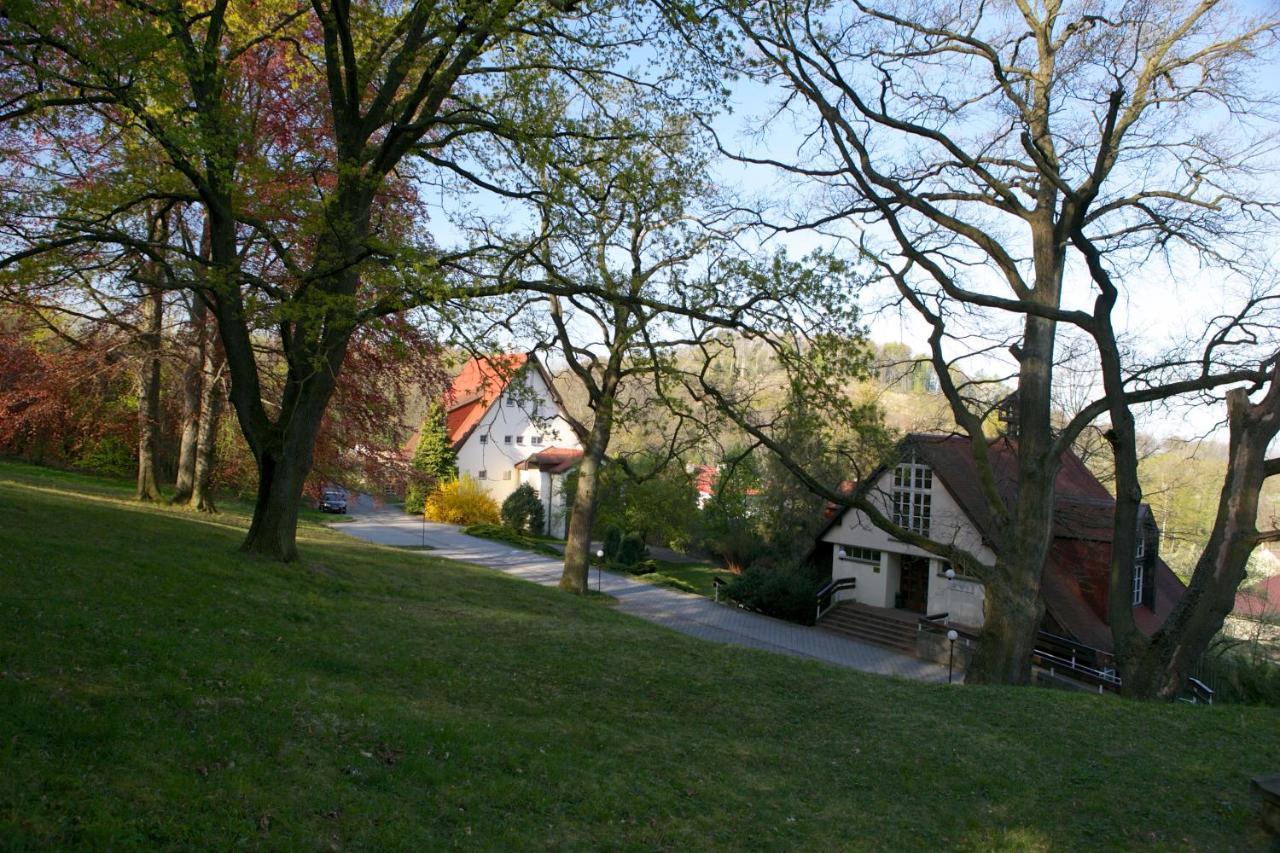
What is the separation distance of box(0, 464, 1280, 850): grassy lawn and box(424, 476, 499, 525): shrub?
119 feet

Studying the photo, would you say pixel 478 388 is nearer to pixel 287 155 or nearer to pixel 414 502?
pixel 287 155

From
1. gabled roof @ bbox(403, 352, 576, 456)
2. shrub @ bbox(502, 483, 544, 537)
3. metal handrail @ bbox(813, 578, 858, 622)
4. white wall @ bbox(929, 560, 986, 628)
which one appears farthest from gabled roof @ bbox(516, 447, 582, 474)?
white wall @ bbox(929, 560, 986, 628)

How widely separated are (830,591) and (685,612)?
5969 millimetres

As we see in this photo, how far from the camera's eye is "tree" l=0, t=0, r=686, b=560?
364 inches

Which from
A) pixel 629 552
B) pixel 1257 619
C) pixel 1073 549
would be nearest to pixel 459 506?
pixel 629 552

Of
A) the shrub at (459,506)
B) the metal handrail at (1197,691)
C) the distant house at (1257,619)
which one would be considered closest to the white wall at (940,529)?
the metal handrail at (1197,691)

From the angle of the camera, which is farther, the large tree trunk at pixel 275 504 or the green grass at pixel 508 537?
the green grass at pixel 508 537

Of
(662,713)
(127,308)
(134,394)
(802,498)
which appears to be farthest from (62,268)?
(802,498)

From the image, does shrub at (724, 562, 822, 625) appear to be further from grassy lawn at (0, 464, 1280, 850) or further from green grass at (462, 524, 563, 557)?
grassy lawn at (0, 464, 1280, 850)

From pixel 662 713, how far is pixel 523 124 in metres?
7.47

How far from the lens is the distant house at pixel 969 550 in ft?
80.9

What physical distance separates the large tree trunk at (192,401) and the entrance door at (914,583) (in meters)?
22.9

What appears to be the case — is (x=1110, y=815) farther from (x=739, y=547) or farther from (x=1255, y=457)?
(x=739, y=547)

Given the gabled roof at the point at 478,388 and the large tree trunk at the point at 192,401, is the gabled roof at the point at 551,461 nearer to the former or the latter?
the gabled roof at the point at 478,388
